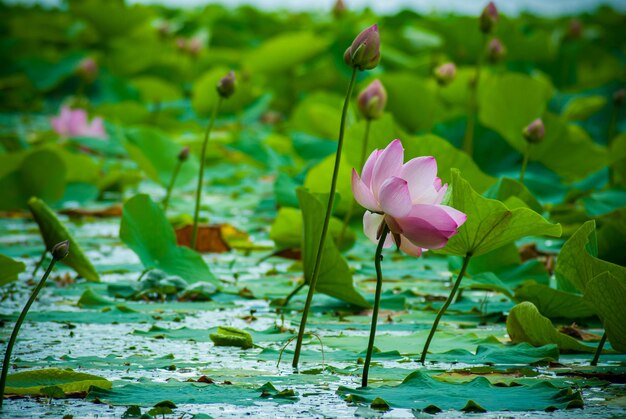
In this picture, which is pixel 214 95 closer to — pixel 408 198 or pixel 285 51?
pixel 285 51

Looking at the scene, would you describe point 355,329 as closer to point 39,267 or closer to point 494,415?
point 494,415

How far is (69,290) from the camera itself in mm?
1232

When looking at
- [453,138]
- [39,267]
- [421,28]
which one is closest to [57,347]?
[39,267]

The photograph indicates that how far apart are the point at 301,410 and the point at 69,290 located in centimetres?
60

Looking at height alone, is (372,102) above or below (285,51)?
below

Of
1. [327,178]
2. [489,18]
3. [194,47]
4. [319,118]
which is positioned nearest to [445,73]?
[489,18]

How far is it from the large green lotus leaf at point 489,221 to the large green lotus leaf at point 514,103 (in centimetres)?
108

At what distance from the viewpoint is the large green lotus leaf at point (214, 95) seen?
2.56 meters

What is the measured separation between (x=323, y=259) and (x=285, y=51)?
1973 mm

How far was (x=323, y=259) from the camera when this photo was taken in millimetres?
1045

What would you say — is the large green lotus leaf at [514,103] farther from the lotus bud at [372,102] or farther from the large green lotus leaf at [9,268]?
the large green lotus leaf at [9,268]

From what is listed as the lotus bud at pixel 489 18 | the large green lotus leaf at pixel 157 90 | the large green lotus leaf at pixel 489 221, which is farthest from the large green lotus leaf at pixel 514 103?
the large green lotus leaf at pixel 157 90

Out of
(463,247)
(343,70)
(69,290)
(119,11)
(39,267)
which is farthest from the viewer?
(119,11)

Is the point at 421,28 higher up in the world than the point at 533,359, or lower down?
higher up
